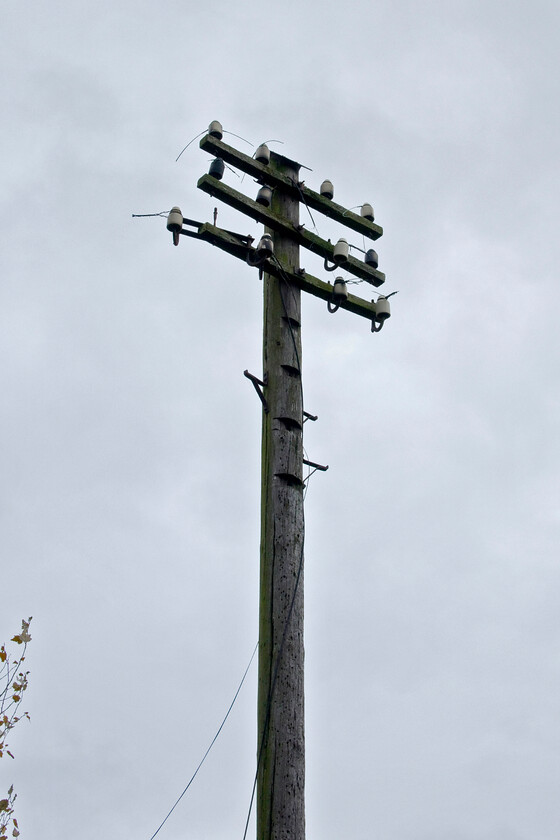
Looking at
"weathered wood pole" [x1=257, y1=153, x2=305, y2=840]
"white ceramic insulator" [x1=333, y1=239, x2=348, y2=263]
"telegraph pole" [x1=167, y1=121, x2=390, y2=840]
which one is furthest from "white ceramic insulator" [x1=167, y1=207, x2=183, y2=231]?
"white ceramic insulator" [x1=333, y1=239, x2=348, y2=263]

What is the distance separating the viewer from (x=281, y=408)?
5840 millimetres

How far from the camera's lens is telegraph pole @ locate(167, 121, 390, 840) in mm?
4891

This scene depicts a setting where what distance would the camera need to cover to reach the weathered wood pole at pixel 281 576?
190 inches

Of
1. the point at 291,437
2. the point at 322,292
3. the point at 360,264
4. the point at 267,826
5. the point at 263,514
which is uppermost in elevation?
the point at 360,264

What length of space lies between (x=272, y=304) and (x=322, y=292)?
24.4 inches

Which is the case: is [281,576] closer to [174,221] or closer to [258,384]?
[258,384]

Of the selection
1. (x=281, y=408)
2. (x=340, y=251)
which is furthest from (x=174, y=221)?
(x=281, y=408)

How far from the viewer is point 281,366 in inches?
236

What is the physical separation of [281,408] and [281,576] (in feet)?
3.53

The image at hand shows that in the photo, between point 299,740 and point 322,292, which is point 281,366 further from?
point 299,740

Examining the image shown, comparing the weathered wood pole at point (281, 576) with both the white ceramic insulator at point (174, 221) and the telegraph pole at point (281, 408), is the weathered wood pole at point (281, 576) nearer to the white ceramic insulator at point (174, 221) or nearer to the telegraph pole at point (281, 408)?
the telegraph pole at point (281, 408)

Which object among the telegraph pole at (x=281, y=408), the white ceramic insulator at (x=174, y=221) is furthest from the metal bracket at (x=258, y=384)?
the white ceramic insulator at (x=174, y=221)

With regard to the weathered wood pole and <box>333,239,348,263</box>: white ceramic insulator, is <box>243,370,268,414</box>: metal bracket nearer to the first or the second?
the weathered wood pole

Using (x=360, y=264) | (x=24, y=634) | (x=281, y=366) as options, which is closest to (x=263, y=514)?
(x=281, y=366)
